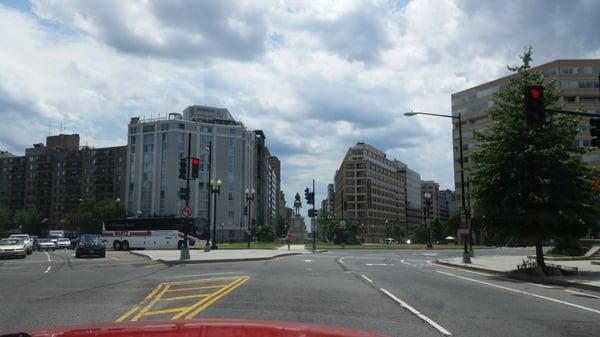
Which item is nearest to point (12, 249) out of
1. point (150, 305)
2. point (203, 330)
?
point (150, 305)

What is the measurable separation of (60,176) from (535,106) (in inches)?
6592

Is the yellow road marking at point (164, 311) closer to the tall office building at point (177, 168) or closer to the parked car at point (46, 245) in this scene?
the parked car at point (46, 245)

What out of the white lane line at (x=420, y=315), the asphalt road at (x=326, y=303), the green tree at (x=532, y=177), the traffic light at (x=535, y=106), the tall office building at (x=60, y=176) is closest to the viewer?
the white lane line at (x=420, y=315)

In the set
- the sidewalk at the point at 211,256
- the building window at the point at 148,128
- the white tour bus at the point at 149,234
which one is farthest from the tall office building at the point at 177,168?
the sidewalk at the point at 211,256

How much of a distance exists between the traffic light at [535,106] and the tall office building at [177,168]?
113 meters

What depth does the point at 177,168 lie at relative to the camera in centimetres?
12912

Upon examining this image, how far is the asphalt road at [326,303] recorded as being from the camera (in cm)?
997

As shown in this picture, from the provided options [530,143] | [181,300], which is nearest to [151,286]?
[181,300]

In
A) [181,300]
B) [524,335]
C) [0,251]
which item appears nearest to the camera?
[524,335]

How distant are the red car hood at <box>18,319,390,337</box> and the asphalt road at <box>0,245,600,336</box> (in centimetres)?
587

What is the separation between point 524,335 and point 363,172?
590 ft

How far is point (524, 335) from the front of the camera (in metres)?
8.97

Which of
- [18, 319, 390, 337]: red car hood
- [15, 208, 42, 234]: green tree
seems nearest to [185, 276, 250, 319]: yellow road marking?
[18, 319, 390, 337]: red car hood

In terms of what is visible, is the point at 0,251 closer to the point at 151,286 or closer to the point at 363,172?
the point at 151,286
